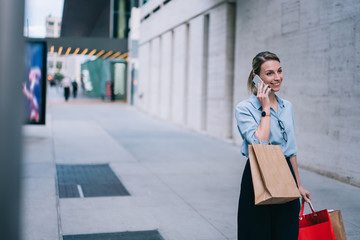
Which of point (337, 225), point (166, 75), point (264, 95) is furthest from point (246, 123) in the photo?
point (166, 75)

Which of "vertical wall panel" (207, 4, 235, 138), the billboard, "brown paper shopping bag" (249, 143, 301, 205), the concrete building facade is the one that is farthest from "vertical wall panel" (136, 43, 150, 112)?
"brown paper shopping bag" (249, 143, 301, 205)

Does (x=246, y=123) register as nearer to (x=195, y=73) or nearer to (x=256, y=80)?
(x=256, y=80)

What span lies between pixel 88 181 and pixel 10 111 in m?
7.18

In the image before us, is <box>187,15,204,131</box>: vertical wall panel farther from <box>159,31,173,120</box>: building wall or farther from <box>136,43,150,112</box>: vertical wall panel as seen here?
<box>136,43,150,112</box>: vertical wall panel

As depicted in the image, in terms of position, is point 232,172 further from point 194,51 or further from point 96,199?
point 194,51

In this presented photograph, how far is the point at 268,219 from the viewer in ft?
10.2

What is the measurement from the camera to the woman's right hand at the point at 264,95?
9.85ft

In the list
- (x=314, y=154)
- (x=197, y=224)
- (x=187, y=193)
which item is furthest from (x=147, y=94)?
(x=197, y=224)

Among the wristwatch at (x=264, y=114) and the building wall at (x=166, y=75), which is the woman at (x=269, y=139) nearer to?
the wristwatch at (x=264, y=114)

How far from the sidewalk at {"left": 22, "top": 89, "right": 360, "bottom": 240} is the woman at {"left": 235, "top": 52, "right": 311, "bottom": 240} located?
1.39m

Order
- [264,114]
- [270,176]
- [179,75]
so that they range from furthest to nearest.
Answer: [179,75], [264,114], [270,176]

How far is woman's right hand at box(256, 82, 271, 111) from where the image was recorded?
118 inches

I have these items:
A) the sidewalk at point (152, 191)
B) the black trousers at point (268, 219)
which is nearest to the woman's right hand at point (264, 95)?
the black trousers at point (268, 219)

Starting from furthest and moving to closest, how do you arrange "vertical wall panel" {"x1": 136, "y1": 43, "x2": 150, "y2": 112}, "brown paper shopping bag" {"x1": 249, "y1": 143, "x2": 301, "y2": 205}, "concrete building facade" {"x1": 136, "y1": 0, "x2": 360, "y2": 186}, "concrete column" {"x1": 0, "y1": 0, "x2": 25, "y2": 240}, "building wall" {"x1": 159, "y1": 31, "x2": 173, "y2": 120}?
"vertical wall panel" {"x1": 136, "y1": 43, "x2": 150, "y2": 112} → "building wall" {"x1": 159, "y1": 31, "x2": 173, "y2": 120} → "concrete building facade" {"x1": 136, "y1": 0, "x2": 360, "y2": 186} → "brown paper shopping bag" {"x1": 249, "y1": 143, "x2": 301, "y2": 205} → "concrete column" {"x1": 0, "y1": 0, "x2": 25, "y2": 240}
